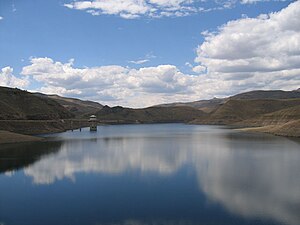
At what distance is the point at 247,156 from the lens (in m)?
57.2

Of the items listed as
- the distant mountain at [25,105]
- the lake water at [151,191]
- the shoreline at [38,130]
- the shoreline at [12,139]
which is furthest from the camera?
the distant mountain at [25,105]

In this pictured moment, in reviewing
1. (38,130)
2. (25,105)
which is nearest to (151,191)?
(38,130)

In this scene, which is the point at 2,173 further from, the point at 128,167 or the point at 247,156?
the point at 247,156

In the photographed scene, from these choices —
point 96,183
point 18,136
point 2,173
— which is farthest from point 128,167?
point 18,136

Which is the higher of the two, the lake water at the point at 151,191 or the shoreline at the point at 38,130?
the shoreline at the point at 38,130

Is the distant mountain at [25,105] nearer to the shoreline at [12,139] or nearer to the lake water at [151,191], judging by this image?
the shoreline at [12,139]

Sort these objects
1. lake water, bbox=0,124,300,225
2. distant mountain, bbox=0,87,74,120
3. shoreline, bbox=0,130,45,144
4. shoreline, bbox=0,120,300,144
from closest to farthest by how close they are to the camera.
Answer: lake water, bbox=0,124,300,225 → shoreline, bbox=0,130,45,144 → shoreline, bbox=0,120,300,144 → distant mountain, bbox=0,87,74,120

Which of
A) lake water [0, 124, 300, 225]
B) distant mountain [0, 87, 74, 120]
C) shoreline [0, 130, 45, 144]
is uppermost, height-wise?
distant mountain [0, 87, 74, 120]

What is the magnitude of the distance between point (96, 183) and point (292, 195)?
64.6ft

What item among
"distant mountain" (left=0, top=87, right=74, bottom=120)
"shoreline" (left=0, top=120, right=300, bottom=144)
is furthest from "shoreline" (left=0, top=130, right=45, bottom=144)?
"distant mountain" (left=0, top=87, right=74, bottom=120)

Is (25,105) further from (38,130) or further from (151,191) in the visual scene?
(151,191)

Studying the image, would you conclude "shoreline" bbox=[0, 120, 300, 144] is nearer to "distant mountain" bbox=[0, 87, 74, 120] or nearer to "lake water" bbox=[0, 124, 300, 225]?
"distant mountain" bbox=[0, 87, 74, 120]

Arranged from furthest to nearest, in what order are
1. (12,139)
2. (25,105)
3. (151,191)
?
(25,105) < (12,139) < (151,191)

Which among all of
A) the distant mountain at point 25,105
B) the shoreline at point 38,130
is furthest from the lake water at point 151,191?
the distant mountain at point 25,105
